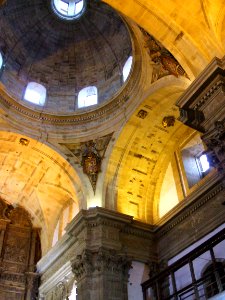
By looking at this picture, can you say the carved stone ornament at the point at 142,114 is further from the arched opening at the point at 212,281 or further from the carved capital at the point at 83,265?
the arched opening at the point at 212,281

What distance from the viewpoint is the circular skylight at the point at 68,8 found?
1838 cm

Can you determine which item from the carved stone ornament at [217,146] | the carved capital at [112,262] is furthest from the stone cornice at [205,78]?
the carved capital at [112,262]

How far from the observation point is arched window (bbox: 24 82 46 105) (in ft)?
56.7

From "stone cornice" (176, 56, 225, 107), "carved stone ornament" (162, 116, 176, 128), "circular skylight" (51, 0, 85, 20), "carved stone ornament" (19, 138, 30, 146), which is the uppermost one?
"circular skylight" (51, 0, 85, 20)

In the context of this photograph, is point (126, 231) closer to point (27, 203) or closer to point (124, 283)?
point (124, 283)

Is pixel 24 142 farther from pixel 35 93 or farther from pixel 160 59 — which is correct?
pixel 160 59

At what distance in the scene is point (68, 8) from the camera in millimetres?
19047

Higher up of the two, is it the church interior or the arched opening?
the church interior

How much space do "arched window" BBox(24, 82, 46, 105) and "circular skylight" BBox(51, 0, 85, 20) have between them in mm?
3505

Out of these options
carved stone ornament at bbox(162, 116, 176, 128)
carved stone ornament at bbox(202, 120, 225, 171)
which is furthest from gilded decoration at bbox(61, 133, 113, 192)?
carved stone ornament at bbox(202, 120, 225, 171)

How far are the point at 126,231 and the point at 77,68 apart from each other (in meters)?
8.16

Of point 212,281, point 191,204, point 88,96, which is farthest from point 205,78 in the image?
point 88,96

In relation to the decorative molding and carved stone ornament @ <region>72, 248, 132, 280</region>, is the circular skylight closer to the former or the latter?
the decorative molding

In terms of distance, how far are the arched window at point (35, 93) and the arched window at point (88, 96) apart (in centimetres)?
165
